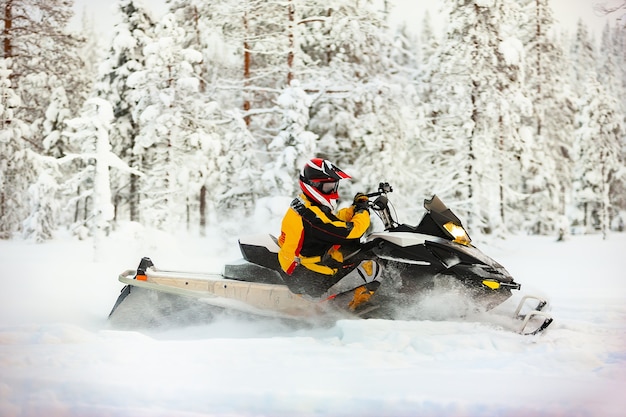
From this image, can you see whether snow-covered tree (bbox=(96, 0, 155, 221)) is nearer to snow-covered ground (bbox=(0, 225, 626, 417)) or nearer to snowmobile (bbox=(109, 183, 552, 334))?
snowmobile (bbox=(109, 183, 552, 334))

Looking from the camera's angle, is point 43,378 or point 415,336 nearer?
point 43,378

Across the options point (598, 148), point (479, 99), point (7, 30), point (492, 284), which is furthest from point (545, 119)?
point (7, 30)

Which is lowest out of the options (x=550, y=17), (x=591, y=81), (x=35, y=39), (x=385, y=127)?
(x=385, y=127)

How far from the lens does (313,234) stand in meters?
3.93

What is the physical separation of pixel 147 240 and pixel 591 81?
19618mm

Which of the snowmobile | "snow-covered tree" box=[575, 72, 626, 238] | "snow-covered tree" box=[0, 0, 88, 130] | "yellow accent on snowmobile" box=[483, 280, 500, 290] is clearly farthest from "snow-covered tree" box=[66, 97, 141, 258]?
"snow-covered tree" box=[575, 72, 626, 238]

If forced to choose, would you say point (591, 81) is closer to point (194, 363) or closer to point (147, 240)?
point (147, 240)

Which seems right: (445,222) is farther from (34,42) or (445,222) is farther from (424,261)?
(34,42)

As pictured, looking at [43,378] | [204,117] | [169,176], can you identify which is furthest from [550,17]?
[43,378]

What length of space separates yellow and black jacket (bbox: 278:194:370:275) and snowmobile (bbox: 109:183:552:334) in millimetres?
159

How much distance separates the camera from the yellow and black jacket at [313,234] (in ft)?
12.8

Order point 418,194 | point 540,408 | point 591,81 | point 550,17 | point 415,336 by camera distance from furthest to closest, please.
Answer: point 591,81, point 550,17, point 418,194, point 415,336, point 540,408

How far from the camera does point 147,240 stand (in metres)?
9.48

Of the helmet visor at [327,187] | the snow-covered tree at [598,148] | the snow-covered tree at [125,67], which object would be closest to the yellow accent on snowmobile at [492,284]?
the helmet visor at [327,187]
